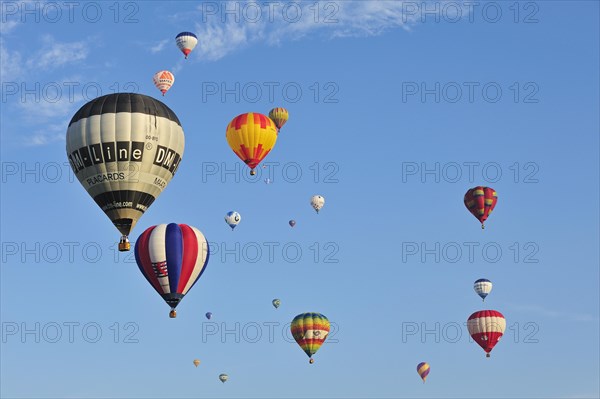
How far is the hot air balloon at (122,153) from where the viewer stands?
55156 mm

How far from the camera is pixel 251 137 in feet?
241

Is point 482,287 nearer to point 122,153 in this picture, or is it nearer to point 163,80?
point 163,80

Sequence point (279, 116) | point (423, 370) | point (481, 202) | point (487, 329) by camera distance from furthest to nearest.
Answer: point (423, 370), point (487, 329), point (279, 116), point (481, 202)

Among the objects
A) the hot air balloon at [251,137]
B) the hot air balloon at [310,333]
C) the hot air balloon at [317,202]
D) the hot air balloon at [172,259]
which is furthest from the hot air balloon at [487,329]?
the hot air balloon at [172,259]

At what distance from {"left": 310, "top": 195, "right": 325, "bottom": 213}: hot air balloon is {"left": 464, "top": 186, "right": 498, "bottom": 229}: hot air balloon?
49.3 feet

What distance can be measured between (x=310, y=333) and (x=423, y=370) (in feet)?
43.2

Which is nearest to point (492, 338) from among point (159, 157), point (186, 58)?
point (186, 58)

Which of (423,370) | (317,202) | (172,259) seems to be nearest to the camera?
(172,259)

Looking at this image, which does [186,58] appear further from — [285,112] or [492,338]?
[492,338]

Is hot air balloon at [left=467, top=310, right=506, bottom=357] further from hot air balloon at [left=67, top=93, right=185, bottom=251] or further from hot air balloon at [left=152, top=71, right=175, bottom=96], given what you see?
hot air balloon at [left=67, top=93, right=185, bottom=251]

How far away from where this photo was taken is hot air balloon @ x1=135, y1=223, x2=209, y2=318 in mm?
58719

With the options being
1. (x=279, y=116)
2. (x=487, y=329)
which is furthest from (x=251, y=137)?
(x=487, y=329)

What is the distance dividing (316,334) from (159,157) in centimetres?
2883

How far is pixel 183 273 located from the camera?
58781 millimetres
